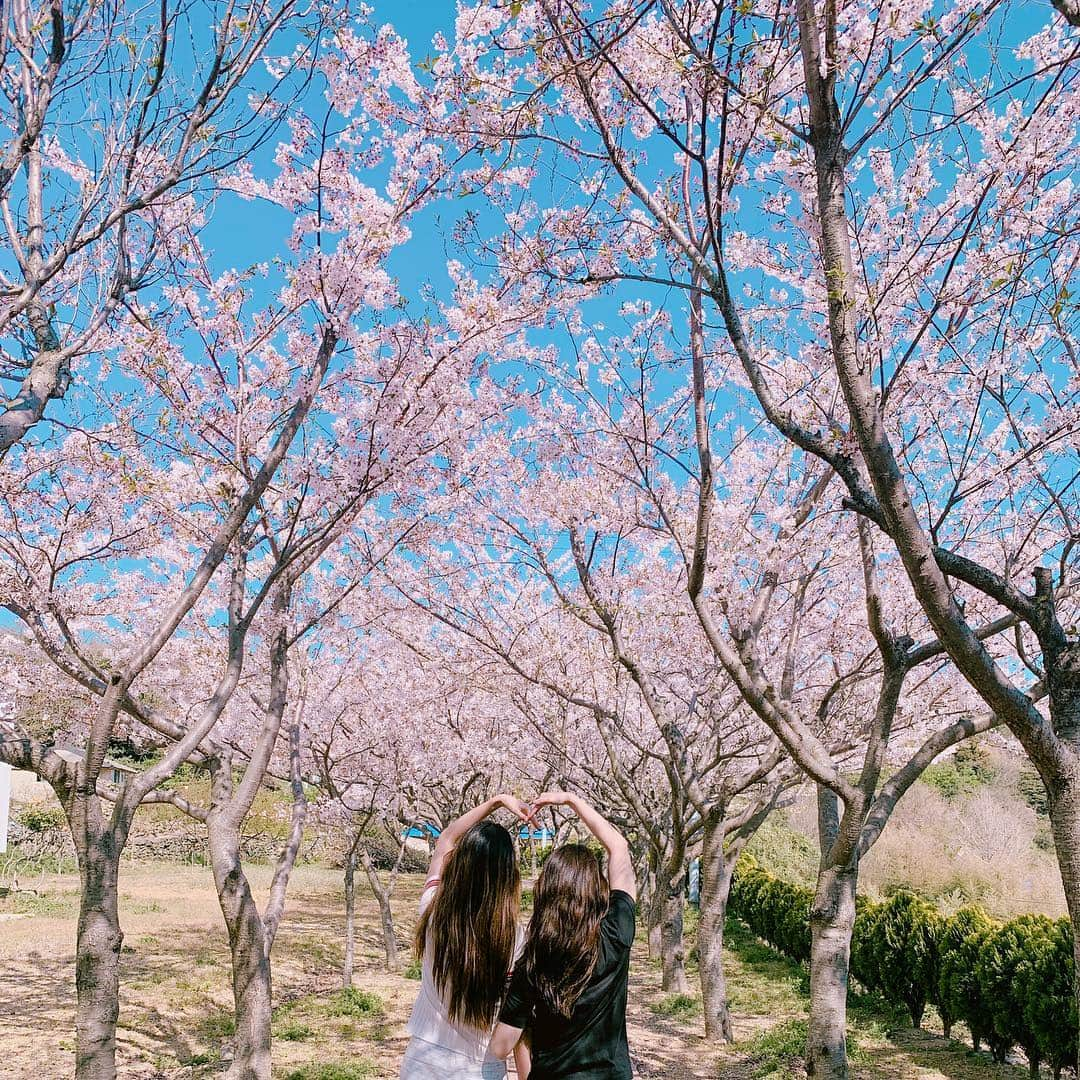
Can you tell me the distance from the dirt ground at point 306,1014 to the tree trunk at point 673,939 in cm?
26

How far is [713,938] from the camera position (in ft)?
23.8

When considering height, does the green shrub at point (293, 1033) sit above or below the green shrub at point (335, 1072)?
below

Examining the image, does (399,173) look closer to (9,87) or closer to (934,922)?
(9,87)

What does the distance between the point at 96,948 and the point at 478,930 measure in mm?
2390

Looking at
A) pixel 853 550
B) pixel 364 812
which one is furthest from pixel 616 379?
pixel 364 812

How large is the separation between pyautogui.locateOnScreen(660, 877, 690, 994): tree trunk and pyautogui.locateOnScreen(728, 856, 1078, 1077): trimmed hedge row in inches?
71.2

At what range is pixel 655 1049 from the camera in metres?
7.16

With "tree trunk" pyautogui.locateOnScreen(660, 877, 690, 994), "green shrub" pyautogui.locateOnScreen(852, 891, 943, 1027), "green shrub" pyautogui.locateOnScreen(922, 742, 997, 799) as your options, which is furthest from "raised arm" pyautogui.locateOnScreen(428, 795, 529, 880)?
"green shrub" pyautogui.locateOnScreen(922, 742, 997, 799)

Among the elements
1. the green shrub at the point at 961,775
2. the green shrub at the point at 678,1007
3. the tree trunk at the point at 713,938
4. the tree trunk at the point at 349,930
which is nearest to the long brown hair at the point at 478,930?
the tree trunk at the point at 713,938

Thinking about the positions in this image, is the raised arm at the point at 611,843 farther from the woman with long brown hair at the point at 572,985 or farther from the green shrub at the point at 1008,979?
the green shrub at the point at 1008,979

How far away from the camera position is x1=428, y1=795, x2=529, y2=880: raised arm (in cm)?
214

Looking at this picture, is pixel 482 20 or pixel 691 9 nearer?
pixel 691 9

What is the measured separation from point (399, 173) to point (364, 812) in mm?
8965

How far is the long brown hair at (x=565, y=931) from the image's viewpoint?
194 cm
